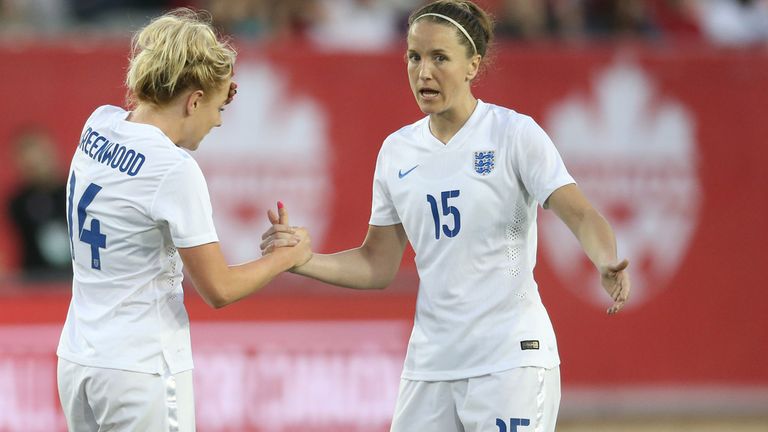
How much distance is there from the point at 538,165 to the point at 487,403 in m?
0.86

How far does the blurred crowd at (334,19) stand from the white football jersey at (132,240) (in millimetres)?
5102

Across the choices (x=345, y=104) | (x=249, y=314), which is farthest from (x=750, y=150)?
(x=249, y=314)

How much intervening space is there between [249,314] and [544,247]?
2.64 metres

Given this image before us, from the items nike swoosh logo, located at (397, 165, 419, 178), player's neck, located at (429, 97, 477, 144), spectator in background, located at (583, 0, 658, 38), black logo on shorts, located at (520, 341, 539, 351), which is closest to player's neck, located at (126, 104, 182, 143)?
nike swoosh logo, located at (397, 165, 419, 178)

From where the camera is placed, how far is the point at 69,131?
8.84m

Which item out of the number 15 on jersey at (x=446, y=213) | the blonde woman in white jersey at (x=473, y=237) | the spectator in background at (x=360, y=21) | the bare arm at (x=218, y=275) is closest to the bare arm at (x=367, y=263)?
the blonde woman in white jersey at (x=473, y=237)

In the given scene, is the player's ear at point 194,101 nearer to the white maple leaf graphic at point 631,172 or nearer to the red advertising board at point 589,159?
the red advertising board at point 589,159

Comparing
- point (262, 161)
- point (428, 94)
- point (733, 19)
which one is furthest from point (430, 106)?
point (733, 19)

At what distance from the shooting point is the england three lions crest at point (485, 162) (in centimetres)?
459

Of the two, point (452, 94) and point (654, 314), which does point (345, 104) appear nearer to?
point (654, 314)

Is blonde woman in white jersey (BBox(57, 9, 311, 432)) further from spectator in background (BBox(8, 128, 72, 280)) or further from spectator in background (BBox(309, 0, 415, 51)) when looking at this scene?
spectator in background (BBox(309, 0, 415, 51))

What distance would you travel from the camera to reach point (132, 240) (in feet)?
13.6

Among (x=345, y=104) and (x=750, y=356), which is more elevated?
(x=345, y=104)

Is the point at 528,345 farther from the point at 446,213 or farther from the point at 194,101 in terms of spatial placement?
the point at 194,101
